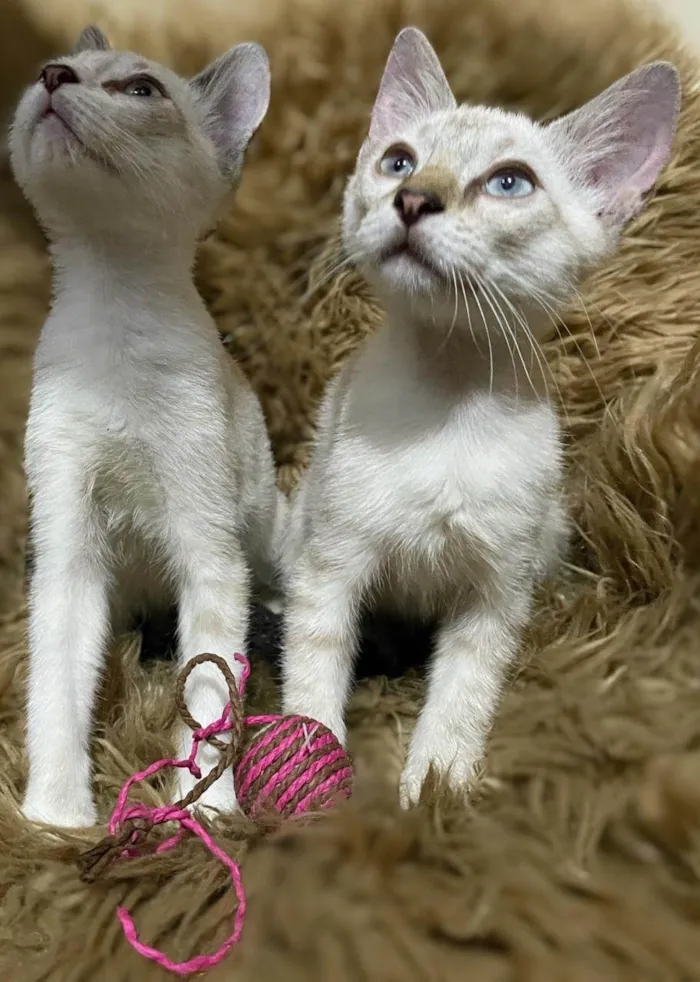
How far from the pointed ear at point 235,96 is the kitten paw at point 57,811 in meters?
0.62

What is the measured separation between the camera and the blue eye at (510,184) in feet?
2.22

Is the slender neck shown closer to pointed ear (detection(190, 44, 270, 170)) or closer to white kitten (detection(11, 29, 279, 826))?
white kitten (detection(11, 29, 279, 826))

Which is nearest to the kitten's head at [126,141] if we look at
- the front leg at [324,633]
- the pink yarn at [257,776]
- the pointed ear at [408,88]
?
the pointed ear at [408,88]

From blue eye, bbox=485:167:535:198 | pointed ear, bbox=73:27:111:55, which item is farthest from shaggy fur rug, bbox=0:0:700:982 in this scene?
blue eye, bbox=485:167:535:198

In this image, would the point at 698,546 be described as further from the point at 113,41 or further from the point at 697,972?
the point at 113,41

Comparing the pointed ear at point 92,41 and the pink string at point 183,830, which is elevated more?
the pointed ear at point 92,41

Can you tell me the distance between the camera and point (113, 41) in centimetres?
113

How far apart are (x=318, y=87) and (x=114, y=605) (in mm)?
711

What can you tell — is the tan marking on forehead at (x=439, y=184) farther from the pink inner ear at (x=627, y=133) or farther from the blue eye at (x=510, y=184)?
the pink inner ear at (x=627, y=133)

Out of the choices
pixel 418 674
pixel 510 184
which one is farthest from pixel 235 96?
pixel 418 674

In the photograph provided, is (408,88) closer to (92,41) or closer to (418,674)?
(92,41)

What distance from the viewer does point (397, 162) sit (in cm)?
75

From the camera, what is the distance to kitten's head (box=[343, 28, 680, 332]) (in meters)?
0.64

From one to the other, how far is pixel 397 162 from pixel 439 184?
0.12m
